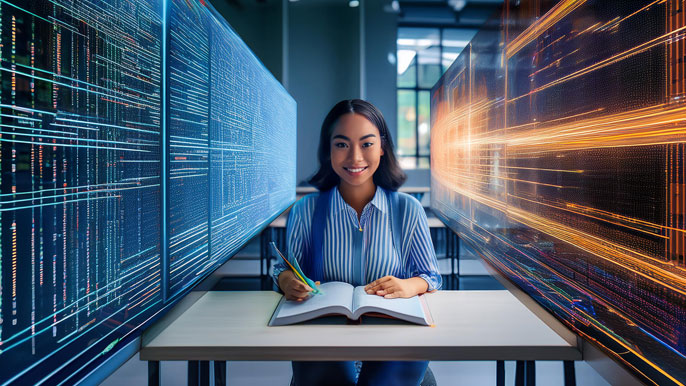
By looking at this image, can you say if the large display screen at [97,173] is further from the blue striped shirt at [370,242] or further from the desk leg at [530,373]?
the desk leg at [530,373]

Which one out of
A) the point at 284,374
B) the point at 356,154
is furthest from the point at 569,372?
the point at 284,374

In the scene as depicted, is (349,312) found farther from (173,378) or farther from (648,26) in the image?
(173,378)

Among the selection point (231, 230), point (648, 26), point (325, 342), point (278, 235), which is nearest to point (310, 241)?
point (231, 230)

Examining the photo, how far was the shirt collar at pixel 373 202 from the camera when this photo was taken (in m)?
1.23

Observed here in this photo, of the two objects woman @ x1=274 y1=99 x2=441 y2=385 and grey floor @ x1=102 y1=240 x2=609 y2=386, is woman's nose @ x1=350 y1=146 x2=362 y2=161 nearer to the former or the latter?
woman @ x1=274 y1=99 x2=441 y2=385

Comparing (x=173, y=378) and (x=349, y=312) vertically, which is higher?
(x=349, y=312)

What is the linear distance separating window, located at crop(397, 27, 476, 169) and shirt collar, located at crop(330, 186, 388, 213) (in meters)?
6.39

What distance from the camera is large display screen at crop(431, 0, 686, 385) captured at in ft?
1.74

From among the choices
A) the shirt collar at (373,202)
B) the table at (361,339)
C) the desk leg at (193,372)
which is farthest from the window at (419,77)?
the desk leg at (193,372)

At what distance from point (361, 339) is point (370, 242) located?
0.41 meters

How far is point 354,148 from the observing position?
3.96 ft

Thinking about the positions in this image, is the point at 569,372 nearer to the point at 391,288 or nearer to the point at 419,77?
the point at 391,288

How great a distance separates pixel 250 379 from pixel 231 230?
93cm

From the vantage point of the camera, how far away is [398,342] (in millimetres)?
823
